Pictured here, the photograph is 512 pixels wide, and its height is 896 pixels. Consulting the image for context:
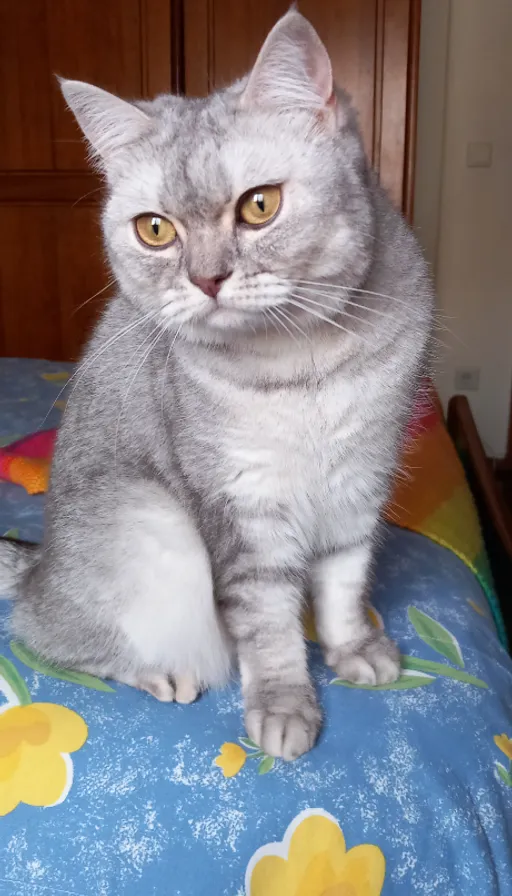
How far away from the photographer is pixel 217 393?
949 millimetres

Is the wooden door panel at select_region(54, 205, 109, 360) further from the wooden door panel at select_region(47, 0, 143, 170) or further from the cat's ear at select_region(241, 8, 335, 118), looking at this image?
the cat's ear at select_region(241, 8, 335, 118)

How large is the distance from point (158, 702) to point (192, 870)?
0.23m

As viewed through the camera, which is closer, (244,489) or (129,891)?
(129,891)

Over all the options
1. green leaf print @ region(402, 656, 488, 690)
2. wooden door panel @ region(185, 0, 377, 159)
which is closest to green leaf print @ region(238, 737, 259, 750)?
green leaf print @ region(402, 656, 488, 690)

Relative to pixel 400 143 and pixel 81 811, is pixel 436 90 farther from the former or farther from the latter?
pixel 81 811

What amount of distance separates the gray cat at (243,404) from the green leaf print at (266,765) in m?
0.01

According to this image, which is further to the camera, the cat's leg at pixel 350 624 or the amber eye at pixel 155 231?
the cat's leg at pixel 350 624

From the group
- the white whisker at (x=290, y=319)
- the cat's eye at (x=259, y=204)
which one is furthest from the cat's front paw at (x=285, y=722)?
the cat's eye at (x=259, y=204)

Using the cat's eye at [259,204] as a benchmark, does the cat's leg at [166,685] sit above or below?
below

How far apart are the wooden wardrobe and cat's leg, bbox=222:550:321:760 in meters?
1.93

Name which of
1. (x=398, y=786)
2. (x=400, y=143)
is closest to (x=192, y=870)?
(x=398, y=786)

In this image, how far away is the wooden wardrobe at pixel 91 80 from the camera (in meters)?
2.95

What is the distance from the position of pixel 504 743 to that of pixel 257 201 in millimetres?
697

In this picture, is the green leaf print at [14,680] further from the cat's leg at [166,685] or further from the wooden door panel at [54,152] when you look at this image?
the wooden door panel at [54,152]
